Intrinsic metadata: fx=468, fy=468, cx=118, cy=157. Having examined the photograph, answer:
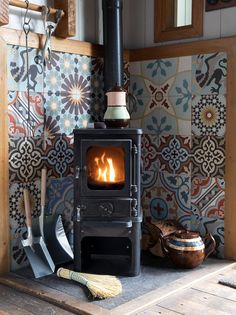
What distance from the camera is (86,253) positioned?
2.56 meters

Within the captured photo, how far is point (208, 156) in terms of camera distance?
9.15 feet

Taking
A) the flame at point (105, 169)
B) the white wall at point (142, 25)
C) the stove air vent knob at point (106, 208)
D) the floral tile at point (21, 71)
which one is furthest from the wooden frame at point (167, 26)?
the stove air vent knob at point (106, 208)

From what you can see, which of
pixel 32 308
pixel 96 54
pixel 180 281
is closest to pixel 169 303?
pixel 180 281

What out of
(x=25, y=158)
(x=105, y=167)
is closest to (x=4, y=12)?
(x=25, y=158)

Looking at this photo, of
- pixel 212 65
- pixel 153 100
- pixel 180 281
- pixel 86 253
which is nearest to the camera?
pixel 180 281

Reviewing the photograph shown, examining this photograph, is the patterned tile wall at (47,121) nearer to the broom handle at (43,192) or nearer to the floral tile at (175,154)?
the broom handle at (43,192)

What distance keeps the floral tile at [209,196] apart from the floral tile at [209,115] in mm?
286

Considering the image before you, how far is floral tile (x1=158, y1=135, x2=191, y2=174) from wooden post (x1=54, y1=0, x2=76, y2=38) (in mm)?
880

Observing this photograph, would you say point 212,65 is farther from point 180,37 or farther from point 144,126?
point 144,126

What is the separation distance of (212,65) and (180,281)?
49.1 inches

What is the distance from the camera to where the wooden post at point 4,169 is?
7.91ft

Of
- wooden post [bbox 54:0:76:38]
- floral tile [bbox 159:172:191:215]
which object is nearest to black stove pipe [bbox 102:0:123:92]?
wooden post [bbox 54:0:76:38]

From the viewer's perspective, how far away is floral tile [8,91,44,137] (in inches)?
97.5

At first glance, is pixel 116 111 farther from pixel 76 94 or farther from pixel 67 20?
pixel 67 20
